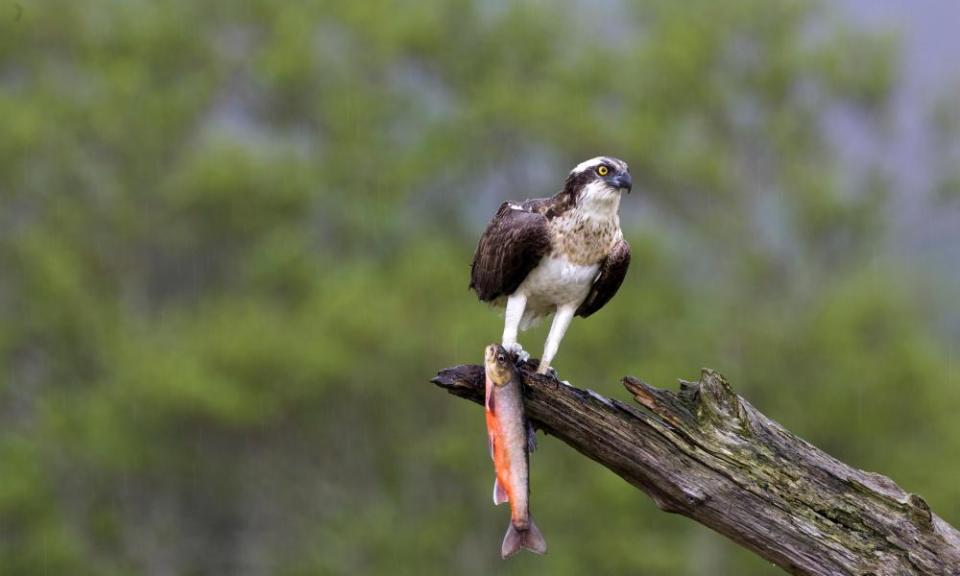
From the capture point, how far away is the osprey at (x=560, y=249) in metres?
7.14

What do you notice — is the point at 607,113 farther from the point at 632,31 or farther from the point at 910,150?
the point at 910,150

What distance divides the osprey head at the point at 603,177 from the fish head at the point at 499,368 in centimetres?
98

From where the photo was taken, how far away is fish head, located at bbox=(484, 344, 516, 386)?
6676 millimetres

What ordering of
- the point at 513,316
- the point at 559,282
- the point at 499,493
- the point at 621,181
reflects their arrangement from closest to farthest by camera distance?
the point at 499,493 → the point at 621,181 → the point at 559,282 → the point at 513,316

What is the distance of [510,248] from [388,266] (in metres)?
26.3

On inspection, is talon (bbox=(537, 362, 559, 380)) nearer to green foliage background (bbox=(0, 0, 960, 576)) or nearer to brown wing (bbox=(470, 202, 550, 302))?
brown wing (bbox=(470, 202, 550, 302))

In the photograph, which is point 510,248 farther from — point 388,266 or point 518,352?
point 388,266

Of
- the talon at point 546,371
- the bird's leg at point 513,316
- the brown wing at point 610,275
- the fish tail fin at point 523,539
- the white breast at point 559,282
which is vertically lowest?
the fish tail fin at point 523,539

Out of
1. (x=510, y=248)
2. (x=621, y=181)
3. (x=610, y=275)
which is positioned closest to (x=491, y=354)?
(x=510, y=248)

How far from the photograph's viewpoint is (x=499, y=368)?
21.9ft

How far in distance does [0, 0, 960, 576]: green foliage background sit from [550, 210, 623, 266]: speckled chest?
800 inches

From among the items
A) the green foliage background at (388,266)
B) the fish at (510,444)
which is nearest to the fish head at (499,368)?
the fish at (510,444)

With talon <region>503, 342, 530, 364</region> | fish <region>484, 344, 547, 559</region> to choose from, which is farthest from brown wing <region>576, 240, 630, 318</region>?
fish <region>484, 344, 547, 559</region>

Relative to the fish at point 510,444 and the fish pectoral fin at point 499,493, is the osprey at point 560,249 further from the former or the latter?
the fish pectoral fin at point 499,493
